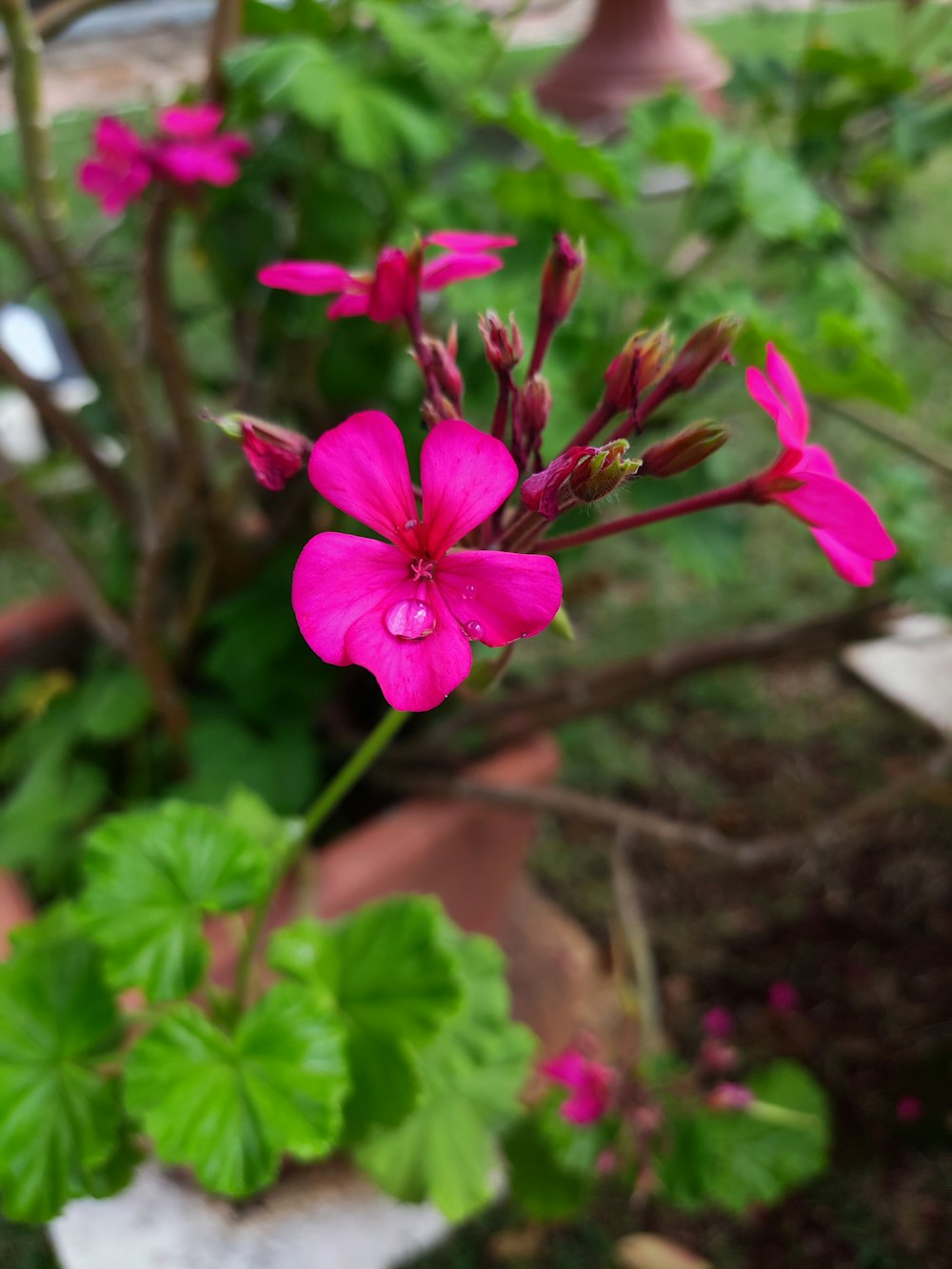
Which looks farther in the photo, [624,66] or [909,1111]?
[624,66]

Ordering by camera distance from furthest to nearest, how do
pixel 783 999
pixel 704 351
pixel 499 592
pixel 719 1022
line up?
pixel 783 999 → pixel 719 1022 → pixel 704 351 → pixel 499 592

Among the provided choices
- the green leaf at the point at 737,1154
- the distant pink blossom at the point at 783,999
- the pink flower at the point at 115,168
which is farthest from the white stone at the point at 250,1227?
the pink flower at the point at 115,168

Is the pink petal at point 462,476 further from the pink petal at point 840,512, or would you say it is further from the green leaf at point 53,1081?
the green leaf at point 53,1081

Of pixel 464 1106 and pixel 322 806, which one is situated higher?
A: pixel 322 806

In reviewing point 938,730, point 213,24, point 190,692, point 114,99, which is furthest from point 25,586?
point 114,99

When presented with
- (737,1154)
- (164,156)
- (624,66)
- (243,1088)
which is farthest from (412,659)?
(624,66)

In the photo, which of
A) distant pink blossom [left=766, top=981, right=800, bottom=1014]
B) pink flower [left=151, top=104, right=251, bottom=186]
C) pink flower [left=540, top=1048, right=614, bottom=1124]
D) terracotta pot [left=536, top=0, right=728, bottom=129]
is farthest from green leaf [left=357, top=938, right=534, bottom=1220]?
terracotta pot [left=536, top=0, right=728, bottom=129]

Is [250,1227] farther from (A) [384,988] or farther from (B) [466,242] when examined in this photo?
(B) [466,242]
